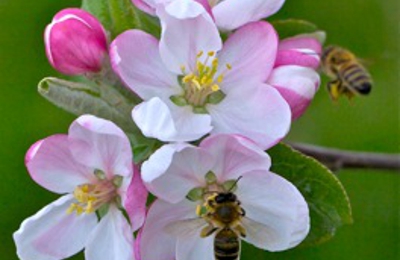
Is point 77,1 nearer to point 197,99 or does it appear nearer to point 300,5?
point 300,5

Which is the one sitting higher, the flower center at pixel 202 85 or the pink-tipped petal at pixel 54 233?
the flower center at pixel 202 85

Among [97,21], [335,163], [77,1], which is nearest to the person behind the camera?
[97,21]

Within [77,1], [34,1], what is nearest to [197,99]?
[77,1]

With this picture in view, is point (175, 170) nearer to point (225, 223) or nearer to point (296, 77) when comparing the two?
point (225, 223)

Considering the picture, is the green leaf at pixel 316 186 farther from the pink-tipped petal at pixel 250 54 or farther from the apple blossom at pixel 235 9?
the apple blossom at pixel 235 9

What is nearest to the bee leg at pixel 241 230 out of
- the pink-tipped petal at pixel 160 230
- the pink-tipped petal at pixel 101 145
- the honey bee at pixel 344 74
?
the pink-tipped petal at pixel 160 230

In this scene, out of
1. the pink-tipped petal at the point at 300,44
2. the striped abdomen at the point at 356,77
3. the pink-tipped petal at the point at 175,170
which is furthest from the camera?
the striped abdomen at the point at 356,77

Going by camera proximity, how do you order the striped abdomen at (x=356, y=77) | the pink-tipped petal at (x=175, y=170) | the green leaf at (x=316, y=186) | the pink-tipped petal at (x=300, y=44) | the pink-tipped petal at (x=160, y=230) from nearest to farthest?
the pink-tipped petal at (x=175, y=170) → the pink-tipped petal at (x=160, y=230) → the green leaf at (x=316, y=186) → the pink-tipped petal at (x=300, y=44) → the striped abdomen at (x=356, y=77)
